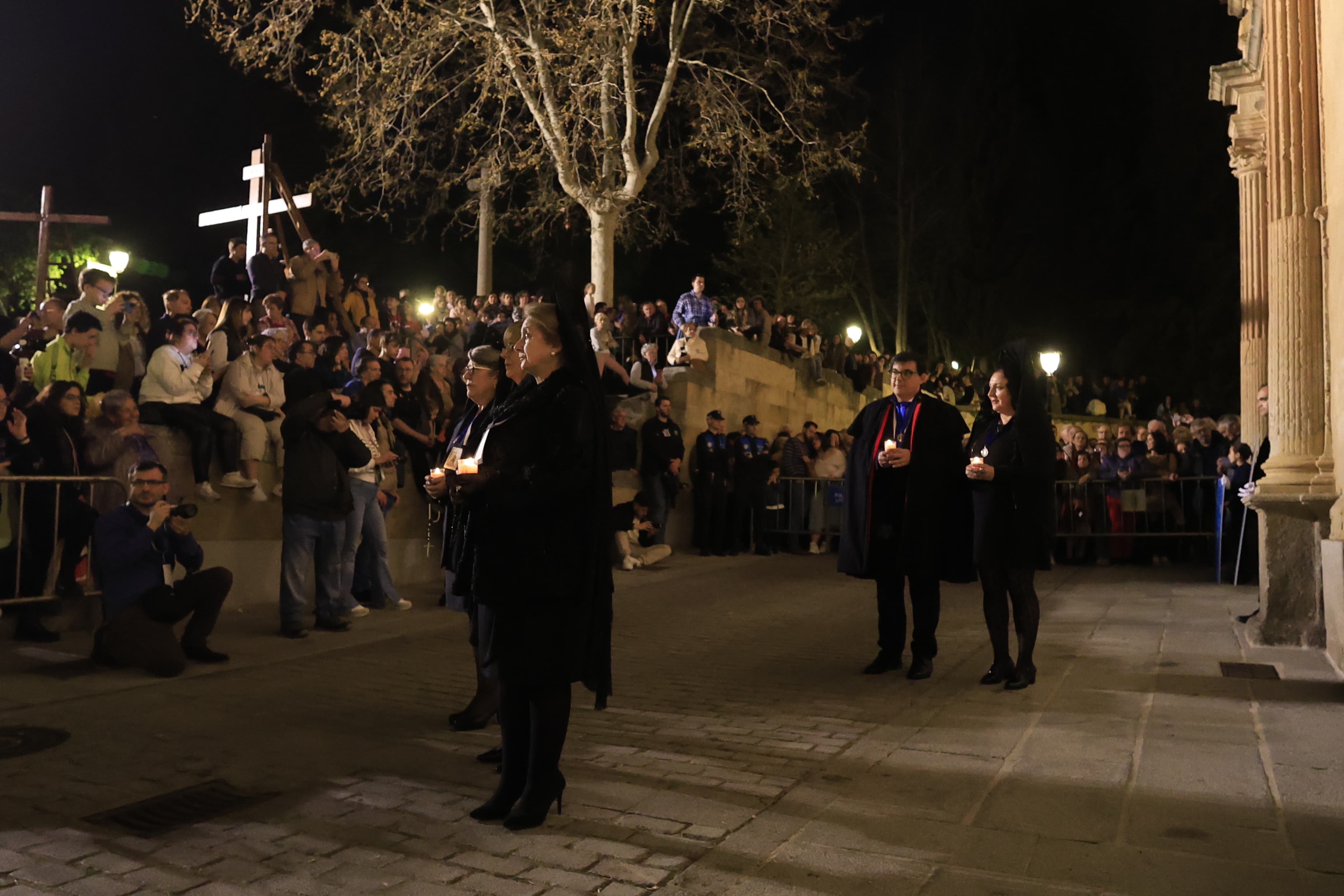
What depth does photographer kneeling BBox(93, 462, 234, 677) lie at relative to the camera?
6906mm

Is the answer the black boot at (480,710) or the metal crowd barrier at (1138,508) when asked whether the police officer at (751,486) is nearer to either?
the metal crowd barrier at (1138,508)

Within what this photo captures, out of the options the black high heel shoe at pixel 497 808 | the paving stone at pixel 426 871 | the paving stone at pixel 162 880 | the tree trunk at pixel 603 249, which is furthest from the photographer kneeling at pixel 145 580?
the tree trunk at pixel 603 249

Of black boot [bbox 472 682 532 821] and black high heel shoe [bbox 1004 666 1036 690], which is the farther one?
black high heel shoe [bbox 1004 666 1036 690]

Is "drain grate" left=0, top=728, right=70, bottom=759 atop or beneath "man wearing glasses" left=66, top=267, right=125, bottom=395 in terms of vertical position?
beneath

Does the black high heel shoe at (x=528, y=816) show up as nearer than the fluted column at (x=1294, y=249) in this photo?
Yes

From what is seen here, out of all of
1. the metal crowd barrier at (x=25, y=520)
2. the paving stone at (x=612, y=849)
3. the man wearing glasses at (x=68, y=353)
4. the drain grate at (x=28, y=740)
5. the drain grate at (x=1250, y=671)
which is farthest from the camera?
the man wearing glasses at (x=68, y=353)

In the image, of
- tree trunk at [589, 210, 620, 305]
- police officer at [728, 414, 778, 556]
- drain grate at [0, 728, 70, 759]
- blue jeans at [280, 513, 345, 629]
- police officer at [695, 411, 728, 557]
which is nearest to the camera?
drain grate at [0, 728, 70, 759]

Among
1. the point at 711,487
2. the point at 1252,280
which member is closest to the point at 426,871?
the point at 1252,280

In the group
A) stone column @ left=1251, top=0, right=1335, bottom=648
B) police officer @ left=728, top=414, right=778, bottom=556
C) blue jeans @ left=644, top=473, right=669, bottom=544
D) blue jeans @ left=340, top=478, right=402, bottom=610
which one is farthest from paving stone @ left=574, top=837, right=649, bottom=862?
police officer @ left=728, top=414, right=778, bottom=556

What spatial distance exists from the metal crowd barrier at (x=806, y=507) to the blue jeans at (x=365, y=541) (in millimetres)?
7678

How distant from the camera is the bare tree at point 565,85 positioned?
1814 centimetres

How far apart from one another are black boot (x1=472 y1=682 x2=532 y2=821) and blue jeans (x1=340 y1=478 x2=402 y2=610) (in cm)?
504

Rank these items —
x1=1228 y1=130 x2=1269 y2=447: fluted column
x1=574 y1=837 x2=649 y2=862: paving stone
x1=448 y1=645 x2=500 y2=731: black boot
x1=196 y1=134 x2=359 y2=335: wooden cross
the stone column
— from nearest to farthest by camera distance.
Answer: x1=574 y1=837 x2=649 y2=862: paving stone < x1=448 y1=645 x2=500 y2=731: black boot < the stone column < x1=1228 y1=130 x2=1269 y2=447: fluted column < x1=196 y1=134 x2=359 y2=335: wooden cross

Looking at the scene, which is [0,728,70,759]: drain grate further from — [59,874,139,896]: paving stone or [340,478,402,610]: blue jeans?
[340,478,402,610]: blue jeans
